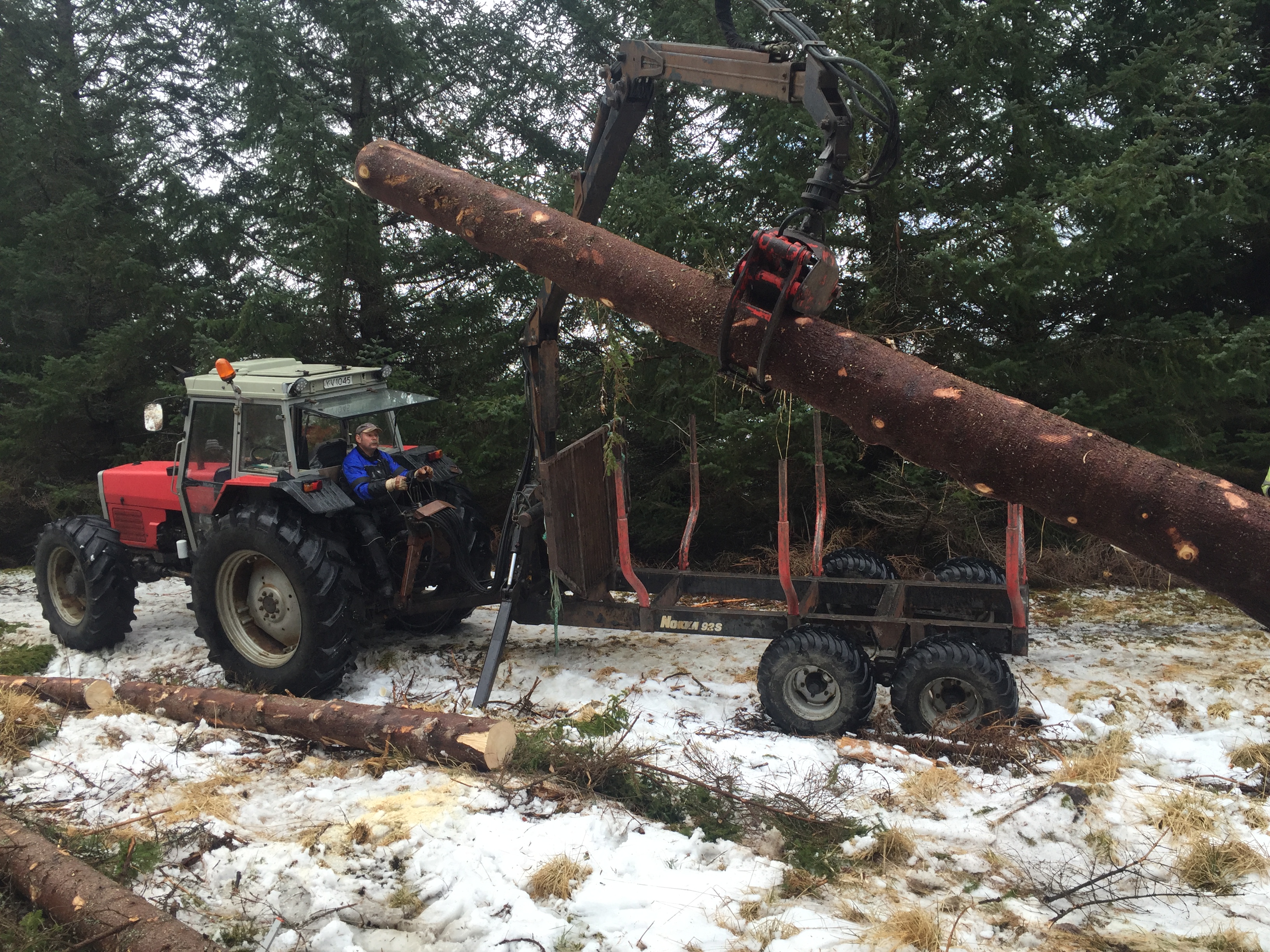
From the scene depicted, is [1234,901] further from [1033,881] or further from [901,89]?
[901,89]

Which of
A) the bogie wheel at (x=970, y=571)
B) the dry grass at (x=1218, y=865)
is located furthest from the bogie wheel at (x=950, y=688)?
the bogie wheel at (x=970, y=571)

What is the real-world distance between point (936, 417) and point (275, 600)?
4612 mm

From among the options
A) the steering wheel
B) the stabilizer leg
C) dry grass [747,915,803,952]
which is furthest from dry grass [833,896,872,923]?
the steering wheel

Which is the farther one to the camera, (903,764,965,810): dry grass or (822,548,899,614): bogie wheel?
(822,548,899,614): bogie wheel

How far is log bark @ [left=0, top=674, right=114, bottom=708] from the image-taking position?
5.32 metres

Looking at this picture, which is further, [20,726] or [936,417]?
[20,726]

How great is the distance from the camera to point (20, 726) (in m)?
4.87

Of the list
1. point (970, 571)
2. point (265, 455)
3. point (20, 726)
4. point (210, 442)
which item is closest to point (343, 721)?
point (20, 726)

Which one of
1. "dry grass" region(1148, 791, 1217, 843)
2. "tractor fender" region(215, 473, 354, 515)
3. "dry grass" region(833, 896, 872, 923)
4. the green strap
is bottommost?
"dry grass" region(833, 896, 872, 923)

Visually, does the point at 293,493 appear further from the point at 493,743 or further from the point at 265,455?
the point at 493,743

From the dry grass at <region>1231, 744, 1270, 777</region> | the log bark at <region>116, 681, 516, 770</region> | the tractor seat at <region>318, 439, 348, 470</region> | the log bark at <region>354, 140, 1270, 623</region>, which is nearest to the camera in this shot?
the log bark at <region>354, 140, 1270, 623</region>

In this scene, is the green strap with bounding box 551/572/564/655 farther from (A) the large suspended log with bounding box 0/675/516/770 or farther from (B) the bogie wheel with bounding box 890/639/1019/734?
(B) the bogie wheel with bounding box 890/639/1019/734

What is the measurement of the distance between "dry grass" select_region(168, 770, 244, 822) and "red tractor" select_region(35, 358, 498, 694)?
1275mm

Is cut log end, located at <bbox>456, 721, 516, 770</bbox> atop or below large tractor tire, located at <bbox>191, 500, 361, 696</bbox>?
below
